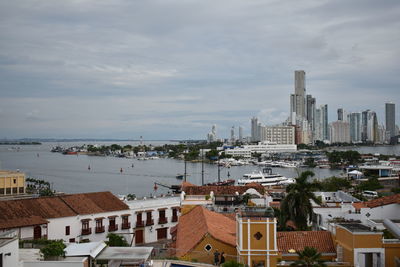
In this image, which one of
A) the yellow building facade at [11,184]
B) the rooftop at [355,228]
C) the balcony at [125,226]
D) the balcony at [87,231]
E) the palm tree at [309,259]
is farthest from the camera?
the yellow building facade at [11,184]

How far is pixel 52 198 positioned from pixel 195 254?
10.9m

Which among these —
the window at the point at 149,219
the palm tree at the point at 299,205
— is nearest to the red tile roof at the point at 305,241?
the palm tree at the point at 299,205

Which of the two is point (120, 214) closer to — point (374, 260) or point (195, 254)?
point (195, 254)

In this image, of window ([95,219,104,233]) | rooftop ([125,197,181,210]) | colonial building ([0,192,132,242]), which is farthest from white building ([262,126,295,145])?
window ([95,219,104,233])

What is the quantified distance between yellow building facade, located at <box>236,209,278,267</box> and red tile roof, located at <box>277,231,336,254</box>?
1.40 metres

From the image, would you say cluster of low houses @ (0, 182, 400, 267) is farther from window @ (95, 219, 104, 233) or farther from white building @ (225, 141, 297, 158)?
white building @ (225, 141, 297, 158)

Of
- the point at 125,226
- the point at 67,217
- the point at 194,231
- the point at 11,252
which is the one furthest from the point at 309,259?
the point at 125,226

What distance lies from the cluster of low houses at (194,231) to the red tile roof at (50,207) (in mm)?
40

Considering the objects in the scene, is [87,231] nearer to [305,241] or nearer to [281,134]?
[305,241]

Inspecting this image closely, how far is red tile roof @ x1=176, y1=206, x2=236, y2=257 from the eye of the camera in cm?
1421

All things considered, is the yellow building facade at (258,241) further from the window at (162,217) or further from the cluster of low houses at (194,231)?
the window at (162,217)

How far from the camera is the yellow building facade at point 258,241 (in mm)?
12148

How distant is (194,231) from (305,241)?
3595mm

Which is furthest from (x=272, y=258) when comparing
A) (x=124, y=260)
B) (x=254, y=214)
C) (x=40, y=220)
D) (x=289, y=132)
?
(x=289, y=132)
